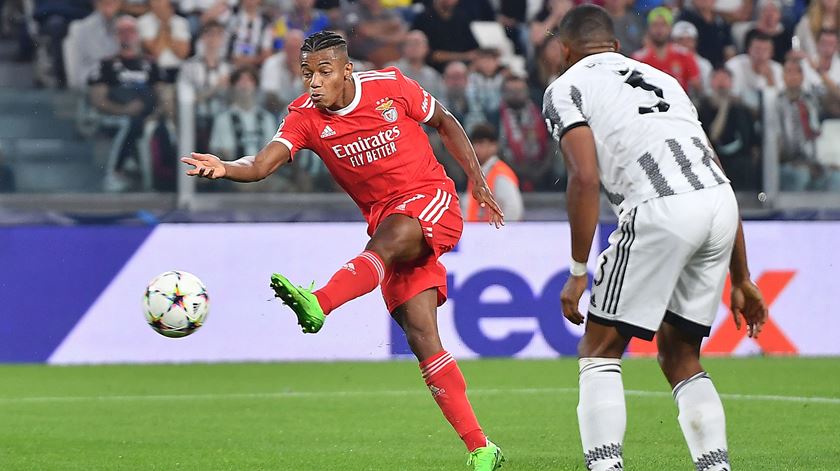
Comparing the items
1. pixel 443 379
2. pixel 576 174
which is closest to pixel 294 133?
pixel 443 379

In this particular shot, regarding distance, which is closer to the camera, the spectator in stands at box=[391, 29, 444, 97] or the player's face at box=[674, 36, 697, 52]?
the spectator in stands at box=[391, 29, 444, 97]

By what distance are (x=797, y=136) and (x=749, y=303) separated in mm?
8488

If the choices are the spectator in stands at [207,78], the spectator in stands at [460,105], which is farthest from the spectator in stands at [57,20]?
the spectator in stands at [460,105]

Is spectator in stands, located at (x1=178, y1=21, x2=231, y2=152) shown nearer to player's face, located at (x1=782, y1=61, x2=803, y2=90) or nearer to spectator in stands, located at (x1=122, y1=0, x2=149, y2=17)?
spectator in stands, located at (x1=122, y1=0, x2=149, y2=17)

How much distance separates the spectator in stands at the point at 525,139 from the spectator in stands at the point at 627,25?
1823 mm

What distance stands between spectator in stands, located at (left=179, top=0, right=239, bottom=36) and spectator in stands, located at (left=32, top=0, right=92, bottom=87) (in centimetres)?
102

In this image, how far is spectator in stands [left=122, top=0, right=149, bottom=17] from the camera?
47.2 feet

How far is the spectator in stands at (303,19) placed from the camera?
581 inches

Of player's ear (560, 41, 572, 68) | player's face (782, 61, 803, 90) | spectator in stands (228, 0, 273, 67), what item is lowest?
spectator in stands (228, 0, 273, 67)

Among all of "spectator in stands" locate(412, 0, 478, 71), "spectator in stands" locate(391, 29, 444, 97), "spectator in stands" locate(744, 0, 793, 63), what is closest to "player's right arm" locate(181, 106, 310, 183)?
"spectator in stands" locate(391, 29, 444, 97)

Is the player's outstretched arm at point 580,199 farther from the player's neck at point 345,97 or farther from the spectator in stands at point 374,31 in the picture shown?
the spectator in stands at point 374,31

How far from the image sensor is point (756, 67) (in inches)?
579

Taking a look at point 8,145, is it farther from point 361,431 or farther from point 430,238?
point 430,238

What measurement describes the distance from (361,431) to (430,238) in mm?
1990
